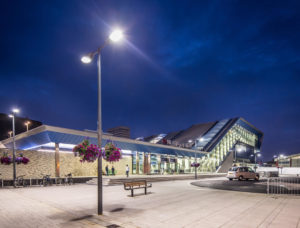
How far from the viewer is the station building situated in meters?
24.5

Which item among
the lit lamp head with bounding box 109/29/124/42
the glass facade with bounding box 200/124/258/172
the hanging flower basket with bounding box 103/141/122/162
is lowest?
the glass facade with bounding box 200/124/258/172

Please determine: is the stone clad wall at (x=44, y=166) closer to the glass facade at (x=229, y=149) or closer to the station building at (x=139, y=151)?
the station building at (x=139, y=151)

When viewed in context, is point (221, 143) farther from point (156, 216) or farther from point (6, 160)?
point (156, 216)

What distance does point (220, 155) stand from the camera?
5853 centimetres

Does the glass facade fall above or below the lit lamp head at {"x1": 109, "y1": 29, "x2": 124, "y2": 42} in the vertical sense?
below

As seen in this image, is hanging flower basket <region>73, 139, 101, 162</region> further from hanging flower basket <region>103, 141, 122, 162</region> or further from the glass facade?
the glass facade

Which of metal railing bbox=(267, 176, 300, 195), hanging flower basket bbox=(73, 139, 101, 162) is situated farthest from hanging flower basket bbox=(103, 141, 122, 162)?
metal railing bbox=(267, 176, 300, 195)

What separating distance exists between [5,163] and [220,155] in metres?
50.2

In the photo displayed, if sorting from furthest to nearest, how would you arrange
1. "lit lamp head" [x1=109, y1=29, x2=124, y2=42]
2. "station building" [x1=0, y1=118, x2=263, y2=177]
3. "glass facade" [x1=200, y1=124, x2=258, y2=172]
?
"glass facade" [x1=200, y1=124, x2=258, y2=172] → "station building" [x1=0, y1=118, x2=263, y2=177] → "lit lamp head" [x1=109, y1=29, x2=124, y2=42]

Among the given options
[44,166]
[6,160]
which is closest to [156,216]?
[6,160]

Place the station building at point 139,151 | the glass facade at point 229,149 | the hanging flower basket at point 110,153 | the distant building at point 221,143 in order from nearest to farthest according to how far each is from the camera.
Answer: the hanging flower basket at point 110,153, the station building at point 139,151, the glass facade at point 229,149, the distant building at point 221,143

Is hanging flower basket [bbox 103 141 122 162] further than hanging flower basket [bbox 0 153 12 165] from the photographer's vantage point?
No

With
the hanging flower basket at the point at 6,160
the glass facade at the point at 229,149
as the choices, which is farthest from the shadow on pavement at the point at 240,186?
the glass facade at the point at 229,149

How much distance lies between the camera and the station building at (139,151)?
80.3 ft
